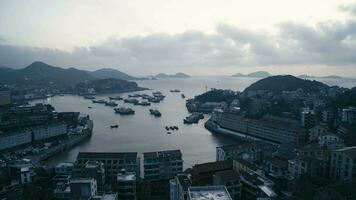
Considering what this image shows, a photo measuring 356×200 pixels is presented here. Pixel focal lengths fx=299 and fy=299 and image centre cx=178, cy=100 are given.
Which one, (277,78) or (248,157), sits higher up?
(277,78)

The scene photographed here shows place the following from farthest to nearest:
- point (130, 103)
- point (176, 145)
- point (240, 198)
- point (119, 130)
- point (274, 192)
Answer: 1. point (130, 103)
2. point (119, 130)
3. point (176, 145)
4. point (240, 198)
5. point (274, 192)

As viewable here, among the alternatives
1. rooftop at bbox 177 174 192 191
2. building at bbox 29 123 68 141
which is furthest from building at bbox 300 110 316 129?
building at bbox 29 123 68 141

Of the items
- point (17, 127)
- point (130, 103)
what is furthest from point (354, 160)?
point (130, 103)

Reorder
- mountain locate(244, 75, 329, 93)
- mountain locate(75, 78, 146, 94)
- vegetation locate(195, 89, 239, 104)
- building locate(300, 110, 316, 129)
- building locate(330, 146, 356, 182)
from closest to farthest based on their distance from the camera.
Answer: building locate(330, 146, 356, 182) → building locate(300, 110, 316, 129) → mountain locate(244, 75, 329, 93) → vegetation locate(195, 89, 239, 104) → mountain locate(75, 78, 146, 94)

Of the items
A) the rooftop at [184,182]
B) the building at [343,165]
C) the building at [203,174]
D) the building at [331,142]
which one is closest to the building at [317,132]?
the building at [331,142]

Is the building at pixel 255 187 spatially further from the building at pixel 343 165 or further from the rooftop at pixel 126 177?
the rooftop at pixel 126 177

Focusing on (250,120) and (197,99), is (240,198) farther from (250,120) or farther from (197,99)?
(197,99)

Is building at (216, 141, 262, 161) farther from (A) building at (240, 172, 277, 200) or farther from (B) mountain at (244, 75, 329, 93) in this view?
(B) mountain at (244, 75, 329, 93)
